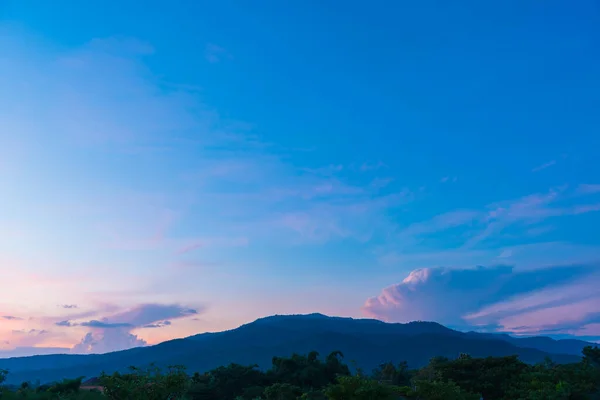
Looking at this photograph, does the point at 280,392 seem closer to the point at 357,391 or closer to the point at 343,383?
the point at 343,383

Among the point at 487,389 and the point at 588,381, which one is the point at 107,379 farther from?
the point at 588,381

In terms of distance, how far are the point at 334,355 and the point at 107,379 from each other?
36392mm

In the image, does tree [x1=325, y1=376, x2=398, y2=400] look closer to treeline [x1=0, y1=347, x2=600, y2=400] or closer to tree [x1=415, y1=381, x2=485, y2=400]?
treeline [x1=0, y1=347, x2=600, y2=400]

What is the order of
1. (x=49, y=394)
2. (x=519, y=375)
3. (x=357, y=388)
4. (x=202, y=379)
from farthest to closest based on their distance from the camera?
(x=202, y=379) < (x=519, y=375) < (x=357, y=388) < (x=49, y=394)

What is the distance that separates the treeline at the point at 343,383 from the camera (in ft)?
67.7

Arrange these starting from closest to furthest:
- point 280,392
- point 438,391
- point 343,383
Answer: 1. point 343,383
2. point 438,391
3. point 280,392

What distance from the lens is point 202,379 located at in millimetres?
47562

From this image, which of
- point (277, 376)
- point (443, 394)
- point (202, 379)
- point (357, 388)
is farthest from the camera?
point (277, 376)

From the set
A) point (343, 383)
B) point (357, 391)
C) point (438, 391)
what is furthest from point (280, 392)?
point (357, 391)

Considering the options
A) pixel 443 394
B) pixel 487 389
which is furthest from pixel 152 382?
pixel 487 389

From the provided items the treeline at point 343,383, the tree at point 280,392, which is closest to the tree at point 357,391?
the treeline at point 343,383

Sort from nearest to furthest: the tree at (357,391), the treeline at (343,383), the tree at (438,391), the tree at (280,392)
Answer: the treeline at (343,383) → the tree at (357,391) → the tree at (438,391) → the tree at (280,392)

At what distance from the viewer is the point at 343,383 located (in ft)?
78.5

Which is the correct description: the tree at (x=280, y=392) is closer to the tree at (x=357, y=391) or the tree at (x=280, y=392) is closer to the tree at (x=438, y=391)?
the tree at (x=438, y=391)
